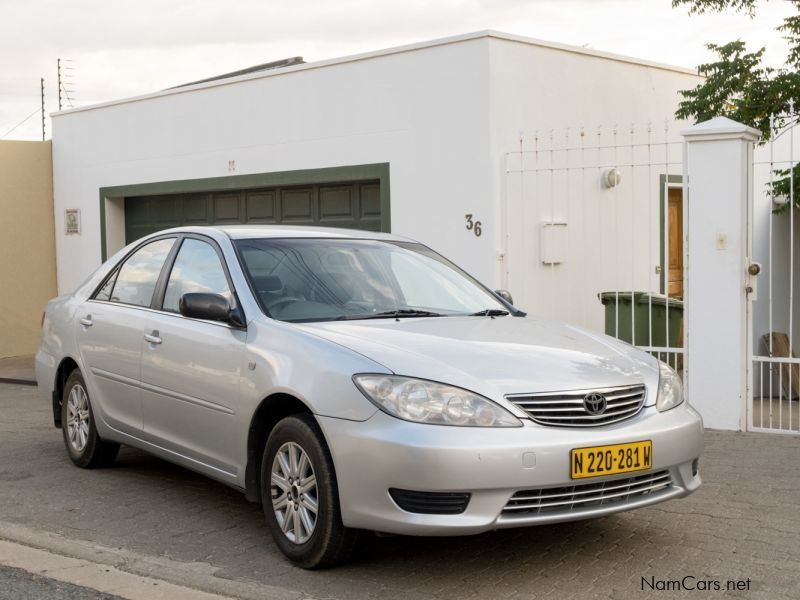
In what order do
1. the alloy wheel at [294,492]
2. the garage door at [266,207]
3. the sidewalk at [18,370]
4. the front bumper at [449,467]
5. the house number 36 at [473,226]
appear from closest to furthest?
the front bumper at [449,467] → the alloy wheel at [294,492] → the house number 36 at [473,226] → the garage door at [266,207] → the sidewalk at [18,370]

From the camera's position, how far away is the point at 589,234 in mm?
11406

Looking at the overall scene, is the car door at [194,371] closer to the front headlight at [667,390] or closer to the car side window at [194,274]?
the car side window at [194,274]

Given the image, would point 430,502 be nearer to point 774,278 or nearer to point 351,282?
point 351,282

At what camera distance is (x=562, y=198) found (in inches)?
437

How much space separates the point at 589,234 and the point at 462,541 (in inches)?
268

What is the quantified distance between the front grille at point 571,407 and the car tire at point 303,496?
2.82 feet

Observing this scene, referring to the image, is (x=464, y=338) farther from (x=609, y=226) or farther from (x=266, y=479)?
(x=609, y=226)

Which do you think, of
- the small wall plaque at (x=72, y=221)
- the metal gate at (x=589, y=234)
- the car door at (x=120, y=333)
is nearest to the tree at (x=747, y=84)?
the metal gate at (x=589, y=234)

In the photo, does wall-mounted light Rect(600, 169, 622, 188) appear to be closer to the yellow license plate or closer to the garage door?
the garage door

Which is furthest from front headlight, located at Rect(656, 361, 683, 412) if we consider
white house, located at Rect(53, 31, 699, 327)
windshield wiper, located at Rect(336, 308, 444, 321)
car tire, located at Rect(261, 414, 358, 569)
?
white house, located at Rect(53, 31, 699, 327)

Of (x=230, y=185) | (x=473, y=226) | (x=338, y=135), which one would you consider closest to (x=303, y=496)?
(x=473, y=226)

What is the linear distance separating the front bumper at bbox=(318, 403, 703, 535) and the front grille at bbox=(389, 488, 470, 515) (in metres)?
0.02

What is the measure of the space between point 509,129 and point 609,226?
1849 millimetres

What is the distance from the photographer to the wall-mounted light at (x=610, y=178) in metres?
11.6
